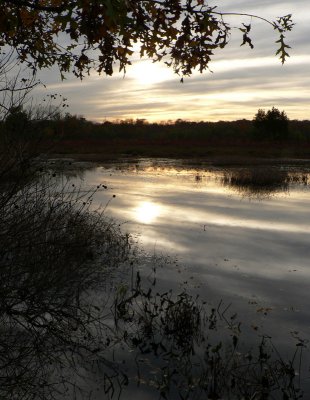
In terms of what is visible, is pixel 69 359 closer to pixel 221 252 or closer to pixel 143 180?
pixel 221 252

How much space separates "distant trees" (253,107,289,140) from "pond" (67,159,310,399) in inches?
1781

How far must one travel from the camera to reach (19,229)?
612 cm

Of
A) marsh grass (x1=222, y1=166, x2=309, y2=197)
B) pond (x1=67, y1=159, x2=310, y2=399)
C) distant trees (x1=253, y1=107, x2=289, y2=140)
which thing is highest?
distant trees (x1=253, y1=107, x2=289, y2=140)

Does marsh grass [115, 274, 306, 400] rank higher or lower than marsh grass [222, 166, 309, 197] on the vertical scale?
lower

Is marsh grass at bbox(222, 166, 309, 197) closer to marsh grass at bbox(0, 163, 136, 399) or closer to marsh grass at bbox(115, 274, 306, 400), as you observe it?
marsh grass at bbox(115, 274, 306, 400)

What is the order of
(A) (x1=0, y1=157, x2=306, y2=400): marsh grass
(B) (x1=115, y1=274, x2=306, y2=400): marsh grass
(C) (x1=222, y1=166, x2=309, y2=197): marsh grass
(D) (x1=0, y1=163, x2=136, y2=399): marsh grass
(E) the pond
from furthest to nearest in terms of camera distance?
1. (C) (x1=222, y1=166, x2=309, y2=197): marsh grass
2. (E) the pond
3. (B) (x1=115, y1=274, x2=306, y2=400): marsh grass
4. (A) (x1=0, y1=157, x2=306, y2=400): marsh grass
5. (D) (x1=0, y1=163, x2=136, y2=399): marsh grass

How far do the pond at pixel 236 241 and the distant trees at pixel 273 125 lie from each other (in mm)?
45243

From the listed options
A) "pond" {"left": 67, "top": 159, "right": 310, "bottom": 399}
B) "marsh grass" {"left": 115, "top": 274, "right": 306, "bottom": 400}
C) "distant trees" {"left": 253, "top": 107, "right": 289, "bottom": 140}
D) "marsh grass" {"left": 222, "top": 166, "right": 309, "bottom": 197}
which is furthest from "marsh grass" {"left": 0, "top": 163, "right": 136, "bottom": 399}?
"distant trees" {"left": 253, "top": 107, "right": 289, "bottom": 140}

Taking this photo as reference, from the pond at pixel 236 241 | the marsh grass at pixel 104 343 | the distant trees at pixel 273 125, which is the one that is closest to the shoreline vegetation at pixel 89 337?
the marsh grass at pixel 104 343

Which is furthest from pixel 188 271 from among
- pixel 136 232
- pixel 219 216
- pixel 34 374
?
pixel 219 216

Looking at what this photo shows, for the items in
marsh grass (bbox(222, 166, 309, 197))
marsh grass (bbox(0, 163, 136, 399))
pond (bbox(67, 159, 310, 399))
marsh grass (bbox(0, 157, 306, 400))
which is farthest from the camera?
marsh grass (bbox(222, 166, 309, 197))

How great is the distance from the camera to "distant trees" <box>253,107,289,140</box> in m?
71.9

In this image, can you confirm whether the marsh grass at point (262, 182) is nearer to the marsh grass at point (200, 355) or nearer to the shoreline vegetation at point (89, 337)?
the marsh grass at point (200, 355)

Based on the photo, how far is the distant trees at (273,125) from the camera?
7188 cm
